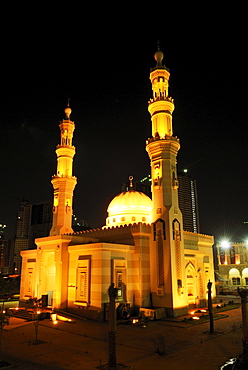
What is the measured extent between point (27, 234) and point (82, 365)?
3408 inches

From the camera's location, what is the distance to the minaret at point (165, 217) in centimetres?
2419

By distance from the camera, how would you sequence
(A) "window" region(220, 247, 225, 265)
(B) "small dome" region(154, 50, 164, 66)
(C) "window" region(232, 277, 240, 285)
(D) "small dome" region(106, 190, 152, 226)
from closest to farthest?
(B) "small dome" region(154, 50, 164, 66) → (D) "small dome" region(106, 190, 152, 226) → (C) "window" region(232, 277, 240, 285) → (A) "window" region(220, 247, 225, 265)

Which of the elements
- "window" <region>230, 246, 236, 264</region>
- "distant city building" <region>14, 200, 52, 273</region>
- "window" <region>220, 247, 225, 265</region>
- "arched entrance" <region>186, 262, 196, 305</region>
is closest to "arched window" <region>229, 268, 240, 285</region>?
"window" <region>230, 246, 236, 264</region>

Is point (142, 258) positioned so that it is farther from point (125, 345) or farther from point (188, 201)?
point (188, 201)

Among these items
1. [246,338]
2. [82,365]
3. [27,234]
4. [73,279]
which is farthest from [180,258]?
[27,234]

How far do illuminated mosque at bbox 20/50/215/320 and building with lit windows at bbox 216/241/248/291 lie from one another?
89.6ft

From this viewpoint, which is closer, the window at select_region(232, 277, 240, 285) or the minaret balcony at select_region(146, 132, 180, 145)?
the minaret balcony at select_region(146, 132, 180, 145)

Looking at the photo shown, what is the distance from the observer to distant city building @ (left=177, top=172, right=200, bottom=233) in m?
103

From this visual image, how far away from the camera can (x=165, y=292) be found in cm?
2416

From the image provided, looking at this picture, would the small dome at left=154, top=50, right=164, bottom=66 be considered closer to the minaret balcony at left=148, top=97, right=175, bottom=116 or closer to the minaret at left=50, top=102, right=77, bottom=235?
the minaret balcony at left=148, top=97, right=175, bottom=116

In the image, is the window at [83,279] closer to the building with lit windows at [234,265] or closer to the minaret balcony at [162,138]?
the minaret balcony at [162,138]

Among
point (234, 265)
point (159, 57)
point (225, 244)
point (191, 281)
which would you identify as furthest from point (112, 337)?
point (225, 244)

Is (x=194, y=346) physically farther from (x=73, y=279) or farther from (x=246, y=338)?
(x=73, y=279)

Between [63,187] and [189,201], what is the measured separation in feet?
254
